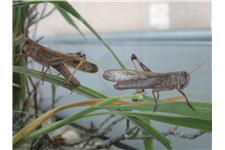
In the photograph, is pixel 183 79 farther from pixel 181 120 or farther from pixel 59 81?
pixel 59 81

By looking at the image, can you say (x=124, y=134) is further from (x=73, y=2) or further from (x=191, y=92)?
(x=73, y=2)

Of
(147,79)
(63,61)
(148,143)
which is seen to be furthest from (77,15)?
(148,143)

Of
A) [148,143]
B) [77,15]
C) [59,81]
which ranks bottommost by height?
[148,143]

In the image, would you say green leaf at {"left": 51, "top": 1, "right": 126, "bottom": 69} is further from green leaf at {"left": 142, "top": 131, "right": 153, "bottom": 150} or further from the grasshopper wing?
green leaf at {"left": 142, "top": 131, "right": 153, "bottom": 150}

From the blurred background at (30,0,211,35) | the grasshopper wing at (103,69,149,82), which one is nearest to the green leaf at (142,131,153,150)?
the grasshopper wing at (103,69,149,82)

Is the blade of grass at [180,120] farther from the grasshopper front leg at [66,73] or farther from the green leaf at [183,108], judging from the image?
the grasshopper front leg at [66,73]
